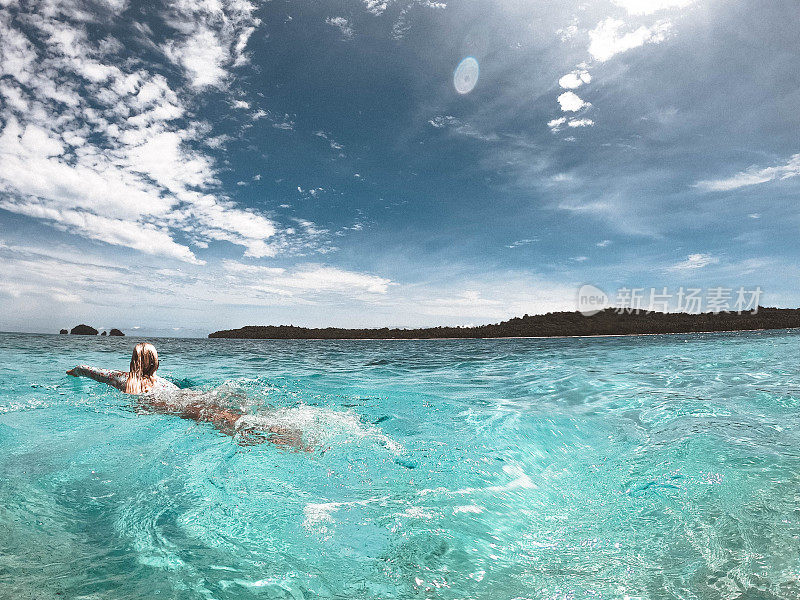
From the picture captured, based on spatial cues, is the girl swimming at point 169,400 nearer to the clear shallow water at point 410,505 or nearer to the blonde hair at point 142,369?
the blonde hair at point 142,369

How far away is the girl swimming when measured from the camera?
19.1ft

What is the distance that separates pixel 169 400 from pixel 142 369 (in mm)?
1018

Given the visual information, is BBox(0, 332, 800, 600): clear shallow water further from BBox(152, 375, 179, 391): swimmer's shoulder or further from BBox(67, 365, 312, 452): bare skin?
BBox(152, 375, 179, 391): swimmer's shoulder

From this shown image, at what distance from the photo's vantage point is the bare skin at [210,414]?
5.39 m

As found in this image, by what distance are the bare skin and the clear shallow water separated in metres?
0.21

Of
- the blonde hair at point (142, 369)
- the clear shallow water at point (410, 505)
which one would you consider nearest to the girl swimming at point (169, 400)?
the blonde hair at point (142, 369)

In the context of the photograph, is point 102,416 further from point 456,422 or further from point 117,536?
point 456,422

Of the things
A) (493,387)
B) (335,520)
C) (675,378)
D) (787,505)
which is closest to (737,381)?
(675,378)

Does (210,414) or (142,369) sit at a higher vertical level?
(142,369)

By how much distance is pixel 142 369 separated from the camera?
7715 mm

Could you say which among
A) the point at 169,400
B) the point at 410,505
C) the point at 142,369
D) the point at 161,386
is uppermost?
the point at 142,369

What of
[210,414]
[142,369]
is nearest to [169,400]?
[142,369]

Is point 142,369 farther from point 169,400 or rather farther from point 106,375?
point 106,375

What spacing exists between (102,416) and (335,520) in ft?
20.3
